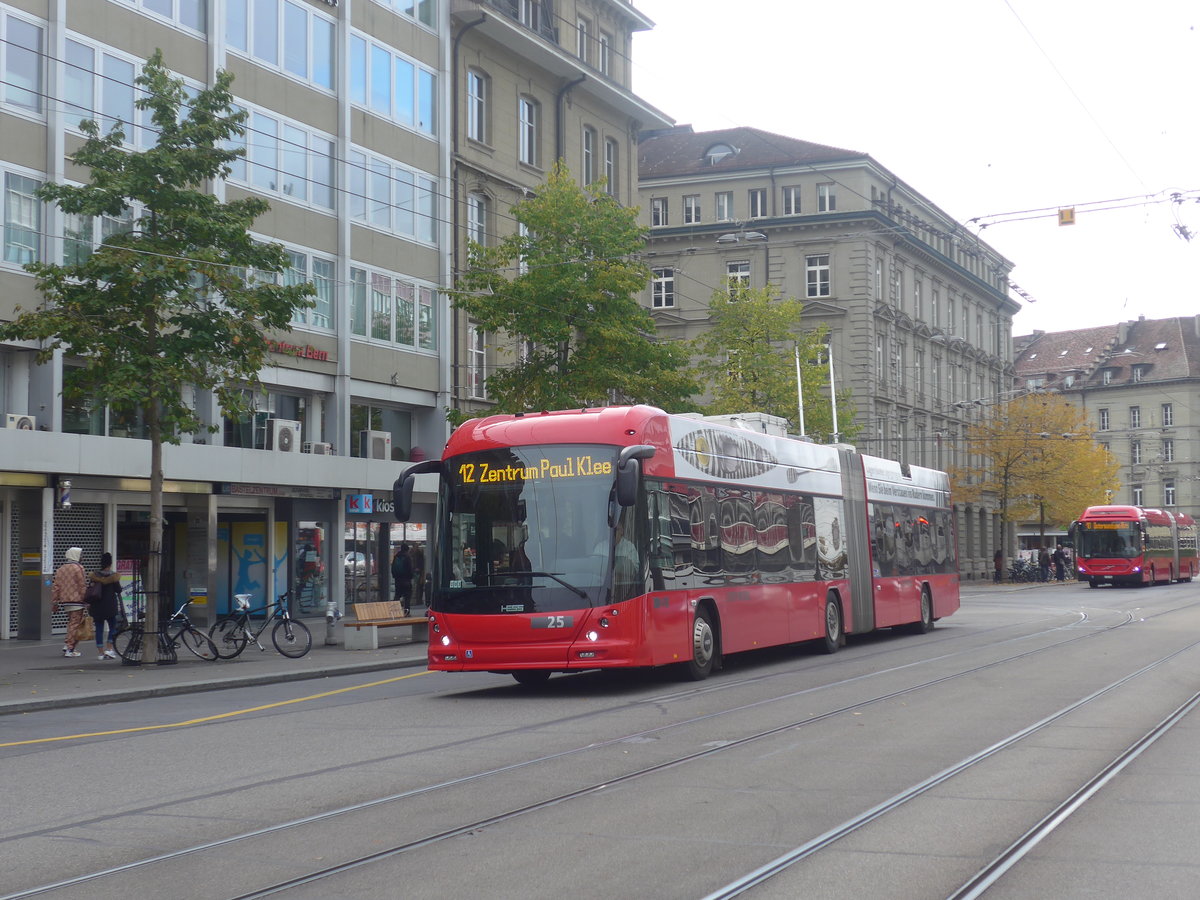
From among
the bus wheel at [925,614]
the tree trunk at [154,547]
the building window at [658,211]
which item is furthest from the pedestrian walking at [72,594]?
the building window at [658,211]

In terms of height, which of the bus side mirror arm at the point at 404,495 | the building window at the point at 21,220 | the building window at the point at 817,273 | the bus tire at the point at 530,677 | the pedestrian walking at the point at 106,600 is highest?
the building window at the point at 817,273

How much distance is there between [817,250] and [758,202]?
3626 millimetres

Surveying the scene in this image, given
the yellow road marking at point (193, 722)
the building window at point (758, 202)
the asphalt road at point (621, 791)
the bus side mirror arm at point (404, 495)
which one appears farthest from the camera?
the building window at point (758, 202)

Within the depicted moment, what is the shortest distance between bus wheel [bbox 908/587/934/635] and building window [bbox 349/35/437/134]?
1725 cm

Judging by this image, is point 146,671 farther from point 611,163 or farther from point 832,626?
point 611,163

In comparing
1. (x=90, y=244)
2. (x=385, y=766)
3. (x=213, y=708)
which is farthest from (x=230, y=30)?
(x=385, y=766)

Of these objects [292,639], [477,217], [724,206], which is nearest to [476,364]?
[477,217]

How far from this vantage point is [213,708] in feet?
52.0

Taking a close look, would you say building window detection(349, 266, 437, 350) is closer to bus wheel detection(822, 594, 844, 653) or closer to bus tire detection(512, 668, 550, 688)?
bus wheel detection(822, 594, 844, 653)

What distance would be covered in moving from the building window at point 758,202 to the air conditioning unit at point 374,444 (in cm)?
3590

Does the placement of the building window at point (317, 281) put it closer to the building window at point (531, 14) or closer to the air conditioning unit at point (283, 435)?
the air conditioning unit at point (283, 435)

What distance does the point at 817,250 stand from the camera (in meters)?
66.3

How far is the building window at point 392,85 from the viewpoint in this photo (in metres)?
34.5

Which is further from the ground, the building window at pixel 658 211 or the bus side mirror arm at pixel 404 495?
the building window at pixel 658 211
